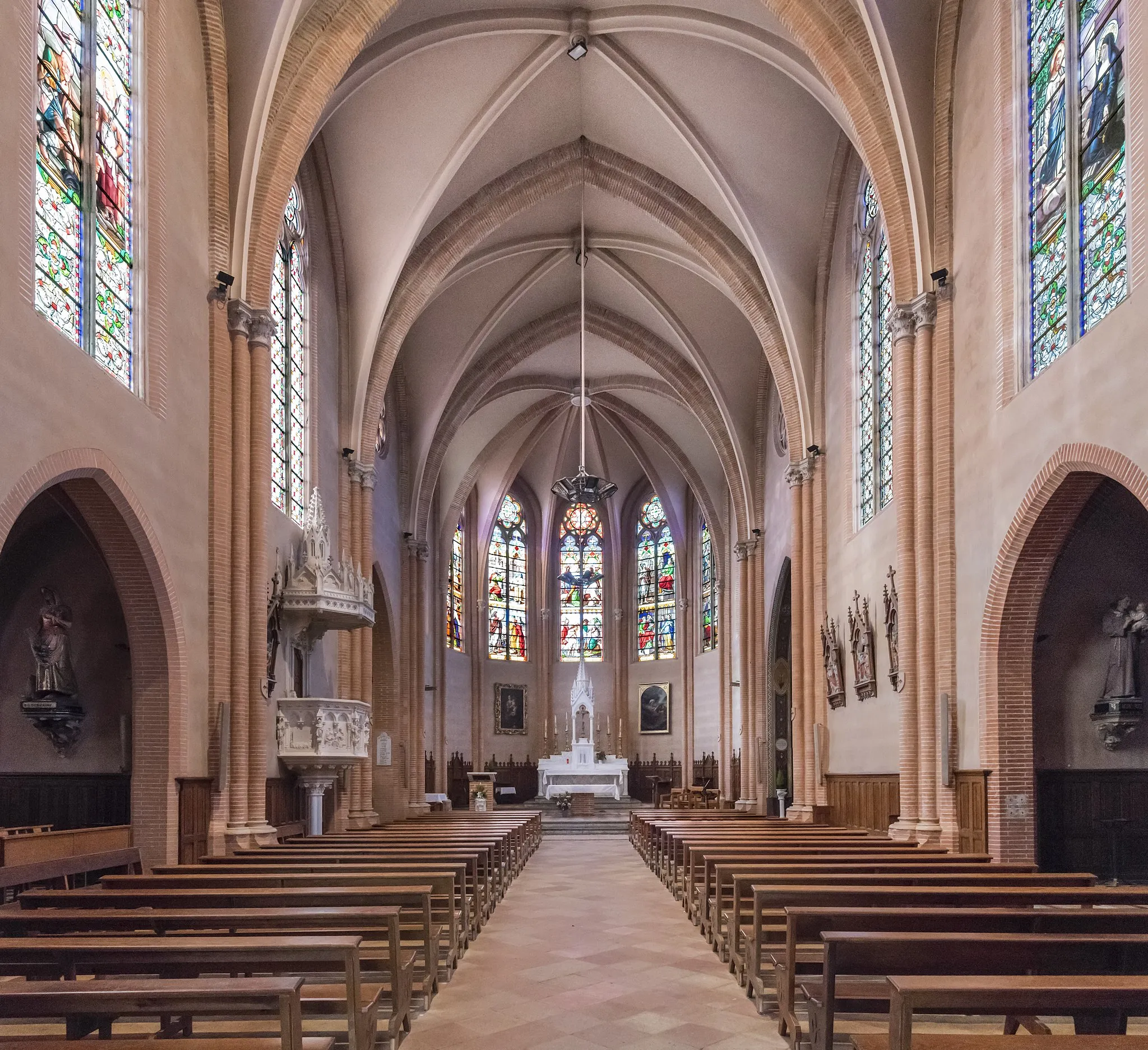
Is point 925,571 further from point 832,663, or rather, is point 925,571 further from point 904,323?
point 832,663

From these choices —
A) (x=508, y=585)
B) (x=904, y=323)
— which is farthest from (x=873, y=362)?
(x=508, y=585)

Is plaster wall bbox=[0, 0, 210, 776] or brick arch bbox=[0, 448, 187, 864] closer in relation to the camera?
plaster wall bbox=[0, 0, 210, 776]

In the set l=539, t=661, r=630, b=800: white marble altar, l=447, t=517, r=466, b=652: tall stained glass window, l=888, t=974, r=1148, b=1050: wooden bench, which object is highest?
l=447, t=517, r=466, b=652: tall stained glass window

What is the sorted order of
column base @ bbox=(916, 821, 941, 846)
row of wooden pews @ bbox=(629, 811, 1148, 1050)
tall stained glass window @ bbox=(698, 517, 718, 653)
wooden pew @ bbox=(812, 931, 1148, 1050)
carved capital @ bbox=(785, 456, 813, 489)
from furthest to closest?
tall stained glass window @ bbox=(698, 517, 718, 653)
carved capital @ bbox=(785, 456, 813, 489)
column base @ bbox=(916, 821, 941, 846)
wooden pew @ bbox=(812, 931, 1148, 1050)
row of wooden pews @ bbox=(629, 811, 1148, 1050)

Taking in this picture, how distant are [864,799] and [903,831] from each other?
12.8ft

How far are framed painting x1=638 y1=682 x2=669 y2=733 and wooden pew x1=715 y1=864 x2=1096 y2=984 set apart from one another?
31.0 meters

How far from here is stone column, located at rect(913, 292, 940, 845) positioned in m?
14.4

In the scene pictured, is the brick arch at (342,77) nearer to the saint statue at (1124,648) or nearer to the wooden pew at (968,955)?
the saint statue at (1124,648)

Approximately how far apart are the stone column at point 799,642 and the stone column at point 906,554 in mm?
6532

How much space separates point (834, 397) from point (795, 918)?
51.9 feet

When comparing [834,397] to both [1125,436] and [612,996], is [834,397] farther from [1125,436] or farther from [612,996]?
[612,996]

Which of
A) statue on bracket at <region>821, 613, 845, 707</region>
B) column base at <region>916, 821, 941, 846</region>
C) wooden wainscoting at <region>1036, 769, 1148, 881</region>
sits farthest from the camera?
statue on bracket at <region>821, 613, 845, 707</region>

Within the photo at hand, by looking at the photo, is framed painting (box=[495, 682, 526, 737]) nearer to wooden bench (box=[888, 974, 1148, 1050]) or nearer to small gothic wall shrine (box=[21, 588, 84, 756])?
small gothic wall shrine (box=[21, 588, 84, 756])

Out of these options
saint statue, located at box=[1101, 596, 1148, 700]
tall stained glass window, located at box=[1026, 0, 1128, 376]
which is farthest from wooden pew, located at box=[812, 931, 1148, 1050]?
saint statue, located at box=[1101, 596, 1148, 700]
